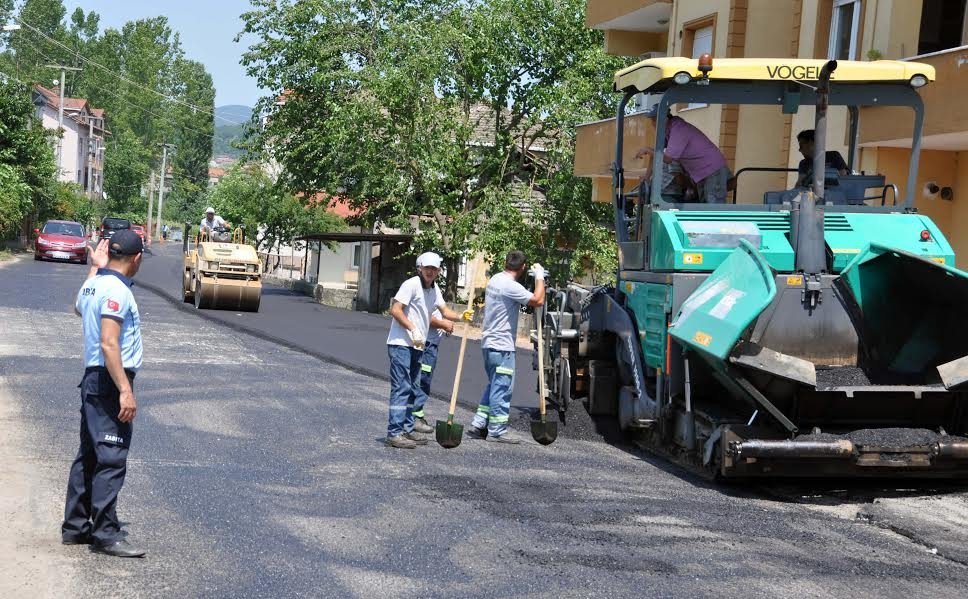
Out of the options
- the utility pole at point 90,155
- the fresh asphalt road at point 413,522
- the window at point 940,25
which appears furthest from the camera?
the utility pole at point 90,155

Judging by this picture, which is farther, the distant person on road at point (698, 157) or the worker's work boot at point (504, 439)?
the worker's work boot at point (504, 439)

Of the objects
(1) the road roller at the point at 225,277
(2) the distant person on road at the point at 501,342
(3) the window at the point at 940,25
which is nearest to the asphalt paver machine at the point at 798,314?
(2) the distant person on road at the point at 501,342

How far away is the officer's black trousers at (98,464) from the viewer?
6.26m

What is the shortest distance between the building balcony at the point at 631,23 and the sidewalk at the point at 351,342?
7287 millimetres

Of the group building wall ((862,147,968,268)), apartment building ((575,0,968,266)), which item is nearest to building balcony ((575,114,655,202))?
apartment building ((575,0,968,266))

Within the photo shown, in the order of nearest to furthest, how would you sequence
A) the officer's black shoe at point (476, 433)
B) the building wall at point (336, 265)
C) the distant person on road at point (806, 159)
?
the distant person on road at point (806, 159), the officer's black shoe at point (476, 433), the building wall at point (336, 265)

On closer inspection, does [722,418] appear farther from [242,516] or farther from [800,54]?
[800,54]

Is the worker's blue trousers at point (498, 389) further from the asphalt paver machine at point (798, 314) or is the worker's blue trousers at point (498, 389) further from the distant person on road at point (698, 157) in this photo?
the distant person on road at point (698, 157)

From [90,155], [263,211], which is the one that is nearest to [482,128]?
A: [263,211]

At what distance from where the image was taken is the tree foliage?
29.9 m

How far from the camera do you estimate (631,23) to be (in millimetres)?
26406

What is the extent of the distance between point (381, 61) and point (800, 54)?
15163 millimetres

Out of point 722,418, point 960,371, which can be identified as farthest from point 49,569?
point 960,371

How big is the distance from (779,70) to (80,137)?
9122 centimetres
